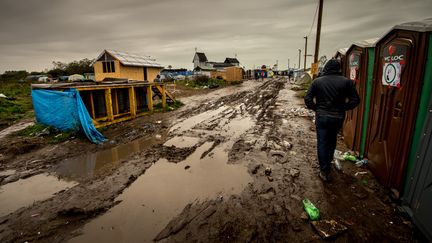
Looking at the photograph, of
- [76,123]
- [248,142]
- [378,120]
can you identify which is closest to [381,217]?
[378,120]

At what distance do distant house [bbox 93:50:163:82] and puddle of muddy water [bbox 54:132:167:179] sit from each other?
534 inches

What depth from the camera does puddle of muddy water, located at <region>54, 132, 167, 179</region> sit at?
4.77 metres

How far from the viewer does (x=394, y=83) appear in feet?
11.1

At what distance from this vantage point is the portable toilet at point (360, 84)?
4.41 metres

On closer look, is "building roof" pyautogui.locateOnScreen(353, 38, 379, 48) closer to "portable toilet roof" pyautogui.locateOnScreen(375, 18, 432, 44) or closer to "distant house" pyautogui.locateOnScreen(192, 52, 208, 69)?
"portable toilet roof" pyautogui.locateOnScreen(375, 18, 432, 44)

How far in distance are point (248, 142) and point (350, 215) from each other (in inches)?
139

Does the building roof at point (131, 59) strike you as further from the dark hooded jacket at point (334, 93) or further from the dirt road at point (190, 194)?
the dark hooded jacket at point (334, 93)

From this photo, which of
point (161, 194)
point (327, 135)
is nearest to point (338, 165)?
point (327, 135)

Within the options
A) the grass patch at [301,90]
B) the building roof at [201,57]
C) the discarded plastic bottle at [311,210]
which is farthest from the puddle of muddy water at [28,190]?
the building roof at [201,57]

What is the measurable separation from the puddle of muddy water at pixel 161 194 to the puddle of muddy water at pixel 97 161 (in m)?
1.19

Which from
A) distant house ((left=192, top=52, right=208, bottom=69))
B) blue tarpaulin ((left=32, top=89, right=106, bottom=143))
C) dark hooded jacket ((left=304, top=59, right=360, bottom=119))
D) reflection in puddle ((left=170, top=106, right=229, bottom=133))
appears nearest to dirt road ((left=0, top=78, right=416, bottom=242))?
blue tarpaulin ((left=32, top=89, right=106, bottom=143))

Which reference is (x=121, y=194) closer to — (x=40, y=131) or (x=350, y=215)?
(x=350, y=215)

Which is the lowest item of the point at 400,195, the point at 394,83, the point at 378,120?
the point at 400,195

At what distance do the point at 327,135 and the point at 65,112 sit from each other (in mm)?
7865
